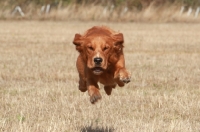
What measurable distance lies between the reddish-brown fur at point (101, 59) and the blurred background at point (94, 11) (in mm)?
24923

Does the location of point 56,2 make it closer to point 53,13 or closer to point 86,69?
point 53,13

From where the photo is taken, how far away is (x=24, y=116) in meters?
7.44

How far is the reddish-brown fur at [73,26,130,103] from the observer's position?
212 inches

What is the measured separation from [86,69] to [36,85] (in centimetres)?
459

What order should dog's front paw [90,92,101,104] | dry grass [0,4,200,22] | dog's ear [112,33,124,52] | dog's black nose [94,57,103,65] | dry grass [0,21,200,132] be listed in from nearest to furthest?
dog's black nose [94,57,103,65] → dog's front paw [90,92,101,104] → dog's ear [112,33,124,52] → dry grass [0,21,200,132] → dry grass [0,4,200,22]

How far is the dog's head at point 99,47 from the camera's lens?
5379 millimetres

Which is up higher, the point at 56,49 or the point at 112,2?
the point at 112,2

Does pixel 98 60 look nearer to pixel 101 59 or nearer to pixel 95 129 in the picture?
pixel 101 59

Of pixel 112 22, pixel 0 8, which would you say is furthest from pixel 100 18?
pixel 0 8

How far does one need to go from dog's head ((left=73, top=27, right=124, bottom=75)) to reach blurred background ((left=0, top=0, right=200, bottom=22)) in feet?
81.8

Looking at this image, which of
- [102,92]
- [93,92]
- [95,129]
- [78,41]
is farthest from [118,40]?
[102,92]

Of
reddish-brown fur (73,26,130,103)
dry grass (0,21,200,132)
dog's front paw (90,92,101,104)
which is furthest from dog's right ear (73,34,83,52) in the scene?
dry grass (0,21,200,132)

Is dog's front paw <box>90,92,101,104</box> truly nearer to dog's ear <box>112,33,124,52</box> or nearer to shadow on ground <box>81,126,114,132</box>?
dog's ear <box>112,33,124,52</box>

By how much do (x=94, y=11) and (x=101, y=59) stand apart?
26.0 metres
